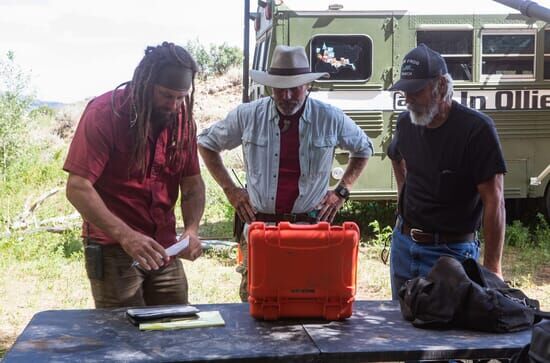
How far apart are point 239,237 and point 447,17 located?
16.1 ft

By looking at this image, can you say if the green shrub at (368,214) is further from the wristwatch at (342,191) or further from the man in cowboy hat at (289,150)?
the man in cowboy hat at (289,150)

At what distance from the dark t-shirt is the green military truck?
4707 millimetres

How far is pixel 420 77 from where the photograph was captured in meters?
3.43

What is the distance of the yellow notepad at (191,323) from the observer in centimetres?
276

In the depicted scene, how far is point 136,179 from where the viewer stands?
3219 millimetres

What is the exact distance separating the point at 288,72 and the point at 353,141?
1.76ft

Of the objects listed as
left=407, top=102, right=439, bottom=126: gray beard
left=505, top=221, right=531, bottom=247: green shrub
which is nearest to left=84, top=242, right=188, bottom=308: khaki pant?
left=407, top=102, right=439, bottom=126: gray beard

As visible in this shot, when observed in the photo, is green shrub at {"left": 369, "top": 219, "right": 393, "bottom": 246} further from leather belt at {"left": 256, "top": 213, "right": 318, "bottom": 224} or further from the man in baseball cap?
the man in baseball cap

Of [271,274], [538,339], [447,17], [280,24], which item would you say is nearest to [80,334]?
[271,274]

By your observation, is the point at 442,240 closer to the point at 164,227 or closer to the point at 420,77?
the point at 420,77

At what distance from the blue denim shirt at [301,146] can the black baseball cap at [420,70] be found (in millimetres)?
692

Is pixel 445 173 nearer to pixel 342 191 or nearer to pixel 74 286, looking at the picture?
pixel 342 191

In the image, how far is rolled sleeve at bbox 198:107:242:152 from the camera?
426 centimetres

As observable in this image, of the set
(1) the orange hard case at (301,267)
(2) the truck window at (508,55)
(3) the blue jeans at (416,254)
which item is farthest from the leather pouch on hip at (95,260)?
(2) the truck window at (508,55)
